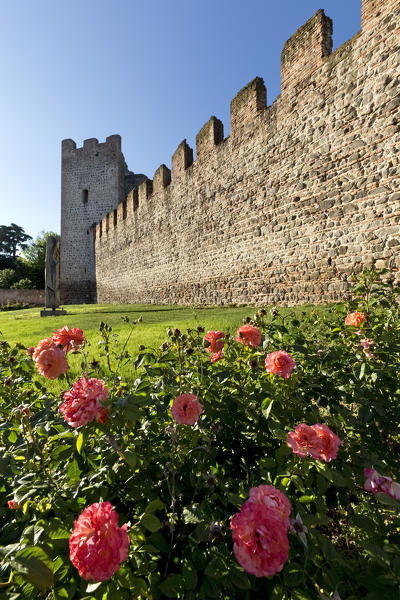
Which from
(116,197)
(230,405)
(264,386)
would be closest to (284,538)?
(264,386)

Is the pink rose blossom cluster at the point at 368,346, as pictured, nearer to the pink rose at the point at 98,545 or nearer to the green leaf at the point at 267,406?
the green leaf at the point at 267,406

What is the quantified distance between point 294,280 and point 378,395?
569 cm

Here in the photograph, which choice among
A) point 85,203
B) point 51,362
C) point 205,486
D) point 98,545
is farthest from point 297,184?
point 85,203

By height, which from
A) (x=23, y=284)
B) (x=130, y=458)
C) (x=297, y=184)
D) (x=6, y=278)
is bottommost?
(x=130, y=458)

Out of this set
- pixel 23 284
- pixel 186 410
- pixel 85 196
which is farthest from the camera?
pixel 23 284

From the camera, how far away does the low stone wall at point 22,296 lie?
1147 inches

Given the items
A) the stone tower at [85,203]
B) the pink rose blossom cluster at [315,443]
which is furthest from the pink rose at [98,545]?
the stone tower at [85,203]

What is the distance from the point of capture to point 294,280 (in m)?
7.03

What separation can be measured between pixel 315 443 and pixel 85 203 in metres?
27.3

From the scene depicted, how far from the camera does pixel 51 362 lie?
4.10 feet

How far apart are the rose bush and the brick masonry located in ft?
14.9

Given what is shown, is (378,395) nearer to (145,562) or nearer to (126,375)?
(145,562)

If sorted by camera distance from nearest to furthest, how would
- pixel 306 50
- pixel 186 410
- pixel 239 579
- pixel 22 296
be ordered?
pixel 239 579, pixel 186 410, pixel 306 50, pixel 22 296

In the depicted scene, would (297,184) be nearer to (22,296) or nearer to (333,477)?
(333,477)
